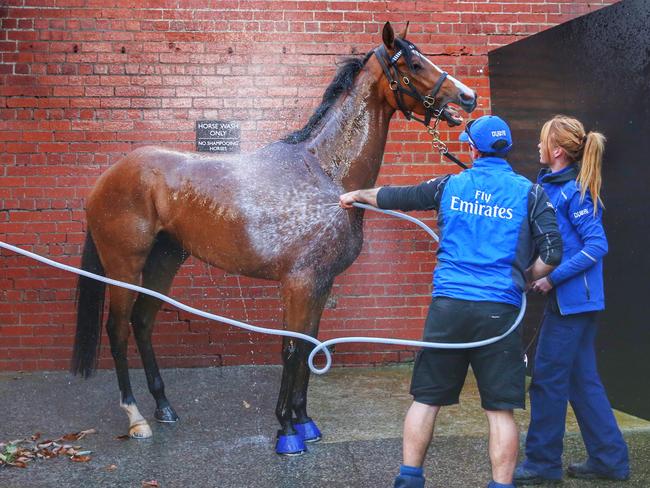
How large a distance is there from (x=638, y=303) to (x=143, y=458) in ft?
9.90

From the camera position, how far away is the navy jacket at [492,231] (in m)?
2.93

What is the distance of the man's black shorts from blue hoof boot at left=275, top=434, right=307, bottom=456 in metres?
1.17

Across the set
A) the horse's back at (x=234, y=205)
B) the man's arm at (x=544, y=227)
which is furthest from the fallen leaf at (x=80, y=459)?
the man's arm at (x=544, y=227)

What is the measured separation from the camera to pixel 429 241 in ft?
19.4

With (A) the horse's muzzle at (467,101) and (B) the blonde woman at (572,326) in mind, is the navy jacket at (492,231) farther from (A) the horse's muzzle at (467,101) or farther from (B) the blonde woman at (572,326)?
(A) the horse's muzzle at (467,101)

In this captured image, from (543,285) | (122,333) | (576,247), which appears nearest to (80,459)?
(122,333)

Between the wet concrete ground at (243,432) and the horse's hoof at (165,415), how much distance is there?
64 millimetres

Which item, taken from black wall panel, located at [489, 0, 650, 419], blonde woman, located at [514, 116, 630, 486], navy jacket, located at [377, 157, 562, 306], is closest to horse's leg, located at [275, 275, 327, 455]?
navy jacket, located at [377, 157, 562, 306]

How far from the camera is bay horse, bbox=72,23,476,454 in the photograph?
3.94 m

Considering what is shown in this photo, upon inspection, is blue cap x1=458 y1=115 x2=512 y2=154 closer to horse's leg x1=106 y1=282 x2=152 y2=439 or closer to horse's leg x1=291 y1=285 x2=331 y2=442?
horse's leg x1=291 y1=285 x2=331 y2=442

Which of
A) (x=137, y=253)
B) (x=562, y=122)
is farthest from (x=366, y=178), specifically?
(x=137, y=253)

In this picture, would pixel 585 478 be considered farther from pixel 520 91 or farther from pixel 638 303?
pixel 520 91

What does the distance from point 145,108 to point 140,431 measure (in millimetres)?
2561

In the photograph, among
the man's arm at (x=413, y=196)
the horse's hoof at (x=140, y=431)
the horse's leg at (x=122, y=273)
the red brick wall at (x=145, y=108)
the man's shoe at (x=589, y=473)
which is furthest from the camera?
the red brick wall at (x=145, y=108)
